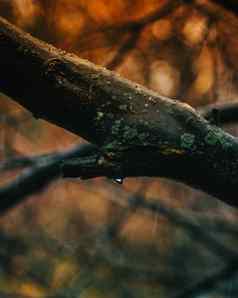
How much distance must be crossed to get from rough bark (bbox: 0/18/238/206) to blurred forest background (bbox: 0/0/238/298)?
41.8 inches

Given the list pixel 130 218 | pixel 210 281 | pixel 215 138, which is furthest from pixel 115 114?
pixel 130 218

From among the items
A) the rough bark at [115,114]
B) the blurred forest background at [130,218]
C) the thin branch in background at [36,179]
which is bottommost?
the rough bark at [115,114]

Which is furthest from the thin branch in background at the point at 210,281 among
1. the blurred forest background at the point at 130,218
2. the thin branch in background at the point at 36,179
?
the thin branch in background at the point at 36,179

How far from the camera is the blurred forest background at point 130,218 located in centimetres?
186

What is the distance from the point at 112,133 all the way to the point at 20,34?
0.55ft

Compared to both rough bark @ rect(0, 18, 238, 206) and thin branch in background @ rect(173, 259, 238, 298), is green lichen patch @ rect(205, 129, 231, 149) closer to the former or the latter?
rough bark @ rect(0, 18, 238, 206)

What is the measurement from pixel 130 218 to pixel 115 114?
1972 mm

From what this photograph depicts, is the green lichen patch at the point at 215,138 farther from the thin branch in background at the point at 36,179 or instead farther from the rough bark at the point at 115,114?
the thin branch in background at the point at 36,179

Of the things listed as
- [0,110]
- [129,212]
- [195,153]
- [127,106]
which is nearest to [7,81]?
[127,106]

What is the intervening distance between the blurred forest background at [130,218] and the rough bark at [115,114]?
106cm

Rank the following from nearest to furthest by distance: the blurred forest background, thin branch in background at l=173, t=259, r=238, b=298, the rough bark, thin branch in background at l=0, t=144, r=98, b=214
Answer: the rough bark
thin branch in background at l=0, t=144, r=98, b=214
the blurred forest background
thin branch in background at l=173, t=259, r=238, b=298

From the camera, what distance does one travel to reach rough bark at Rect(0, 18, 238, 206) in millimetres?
720

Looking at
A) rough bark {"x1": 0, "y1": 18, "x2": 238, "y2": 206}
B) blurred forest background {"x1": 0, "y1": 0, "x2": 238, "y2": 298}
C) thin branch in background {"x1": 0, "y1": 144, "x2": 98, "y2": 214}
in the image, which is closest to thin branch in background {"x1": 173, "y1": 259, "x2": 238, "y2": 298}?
blurred forest background {"x1": 0, "y1": 0, "x2": 238, "y2": 298}

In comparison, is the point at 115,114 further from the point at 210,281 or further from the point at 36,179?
the point at 210,281
